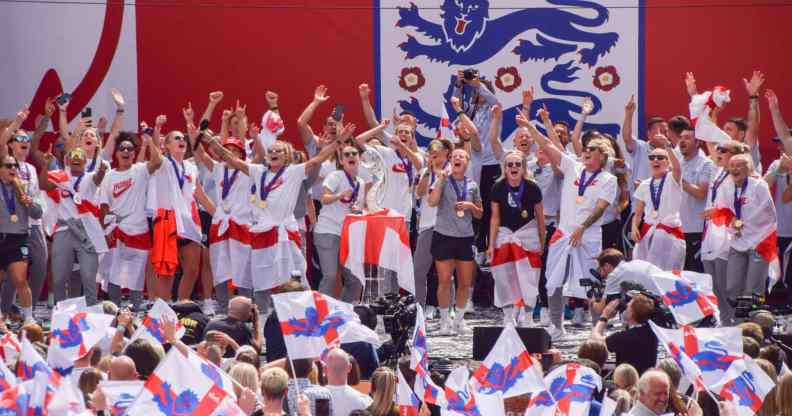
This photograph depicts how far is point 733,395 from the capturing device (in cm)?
876

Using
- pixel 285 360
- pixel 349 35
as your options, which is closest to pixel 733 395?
pixel 285 360

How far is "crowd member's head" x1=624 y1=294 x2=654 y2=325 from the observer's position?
10.3 m

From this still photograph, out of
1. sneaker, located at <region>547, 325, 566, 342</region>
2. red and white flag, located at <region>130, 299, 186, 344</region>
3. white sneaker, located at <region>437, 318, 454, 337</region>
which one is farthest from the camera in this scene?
white sneaker, located at <region>437, 318, 454, 337</region>

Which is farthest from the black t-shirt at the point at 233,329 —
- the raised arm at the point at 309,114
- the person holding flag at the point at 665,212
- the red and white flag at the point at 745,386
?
the person holding flag at the point at 665,212

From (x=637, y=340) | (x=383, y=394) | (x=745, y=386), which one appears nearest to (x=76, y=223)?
(x=637, y=340)

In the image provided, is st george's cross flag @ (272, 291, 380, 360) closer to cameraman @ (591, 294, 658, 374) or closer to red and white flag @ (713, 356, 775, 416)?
cameraman @ (591, 294, 658, 374)

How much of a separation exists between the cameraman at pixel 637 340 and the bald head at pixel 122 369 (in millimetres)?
2875

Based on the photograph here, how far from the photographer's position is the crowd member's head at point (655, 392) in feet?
26.6

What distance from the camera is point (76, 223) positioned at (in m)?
14.3

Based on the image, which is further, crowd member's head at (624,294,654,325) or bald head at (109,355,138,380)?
crowd member's head at (624,294,654,325)

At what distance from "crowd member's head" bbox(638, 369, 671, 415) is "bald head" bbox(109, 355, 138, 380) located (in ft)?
8.49

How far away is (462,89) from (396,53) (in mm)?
1964

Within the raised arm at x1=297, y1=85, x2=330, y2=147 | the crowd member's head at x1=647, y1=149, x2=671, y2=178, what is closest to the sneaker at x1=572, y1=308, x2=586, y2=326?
the crowd member's head at x1=647, y1=149, x2=671, y2=178

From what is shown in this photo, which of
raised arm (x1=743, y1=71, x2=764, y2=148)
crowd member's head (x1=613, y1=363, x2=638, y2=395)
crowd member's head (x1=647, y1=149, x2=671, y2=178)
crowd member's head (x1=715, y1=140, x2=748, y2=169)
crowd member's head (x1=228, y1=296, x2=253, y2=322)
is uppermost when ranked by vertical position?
raised arm (x1=743, y1=71, x2=764, y2=148)
